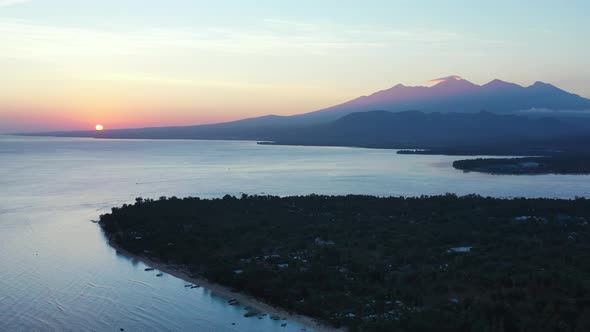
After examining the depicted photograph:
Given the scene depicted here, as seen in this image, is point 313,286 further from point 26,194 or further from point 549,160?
point 549,160

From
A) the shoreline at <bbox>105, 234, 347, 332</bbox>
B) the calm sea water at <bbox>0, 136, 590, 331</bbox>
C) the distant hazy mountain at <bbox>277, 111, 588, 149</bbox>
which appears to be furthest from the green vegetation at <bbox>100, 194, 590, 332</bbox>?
the distant hazy mountain at <bbox>277, 111, 588, 149</bbox>

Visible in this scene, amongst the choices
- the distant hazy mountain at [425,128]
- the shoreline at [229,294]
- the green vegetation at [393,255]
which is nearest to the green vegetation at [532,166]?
the green vegetation at [393,255]

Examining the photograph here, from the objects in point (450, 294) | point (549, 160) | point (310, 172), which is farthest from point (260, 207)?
point (549, 160)

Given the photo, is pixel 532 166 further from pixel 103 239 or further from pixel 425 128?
pixel 425 128

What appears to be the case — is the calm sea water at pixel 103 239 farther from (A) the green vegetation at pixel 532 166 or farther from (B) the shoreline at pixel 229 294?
(A) the green vegetation at pixel 532 166

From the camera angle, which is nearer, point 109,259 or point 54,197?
point 109,259
